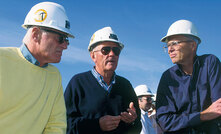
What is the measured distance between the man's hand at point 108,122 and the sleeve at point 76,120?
0.08 meters

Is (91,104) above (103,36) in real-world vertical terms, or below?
below

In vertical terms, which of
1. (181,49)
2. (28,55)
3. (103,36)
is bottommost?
(28,55)

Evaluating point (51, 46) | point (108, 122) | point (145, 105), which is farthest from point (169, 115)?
point (145, 105)

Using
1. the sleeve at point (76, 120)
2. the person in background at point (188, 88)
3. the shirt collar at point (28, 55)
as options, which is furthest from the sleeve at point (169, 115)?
the shirt collar at point (28, 55)

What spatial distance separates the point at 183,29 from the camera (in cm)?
529

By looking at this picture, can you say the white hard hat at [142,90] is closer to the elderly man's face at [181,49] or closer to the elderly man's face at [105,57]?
the elderly man's face at [181,49]

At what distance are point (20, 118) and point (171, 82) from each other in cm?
309

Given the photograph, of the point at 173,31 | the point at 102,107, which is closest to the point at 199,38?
the point at 173,31

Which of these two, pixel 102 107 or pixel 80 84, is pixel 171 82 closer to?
pixel 102 107

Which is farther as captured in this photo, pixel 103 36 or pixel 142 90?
pixel 142 90

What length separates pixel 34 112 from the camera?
3719mm

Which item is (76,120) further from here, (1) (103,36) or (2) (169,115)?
(1) (103,36)

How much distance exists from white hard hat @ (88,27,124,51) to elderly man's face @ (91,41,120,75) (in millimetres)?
90

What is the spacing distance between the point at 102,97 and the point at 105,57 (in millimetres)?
888
